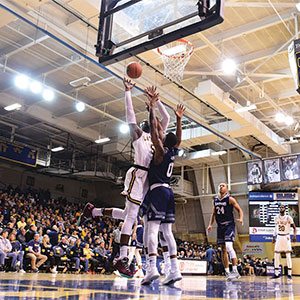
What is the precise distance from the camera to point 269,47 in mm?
11000

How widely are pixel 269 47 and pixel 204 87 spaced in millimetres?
2130

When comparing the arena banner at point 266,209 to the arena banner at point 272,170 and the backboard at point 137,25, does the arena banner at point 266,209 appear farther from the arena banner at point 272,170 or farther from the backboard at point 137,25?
the backboard at point 137,25

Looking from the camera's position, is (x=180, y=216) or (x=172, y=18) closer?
(x=172, y=18)

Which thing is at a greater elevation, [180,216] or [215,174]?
[215,174]

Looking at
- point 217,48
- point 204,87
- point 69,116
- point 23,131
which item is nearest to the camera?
point 217,48

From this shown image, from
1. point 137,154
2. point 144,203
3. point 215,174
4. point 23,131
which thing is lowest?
point 144,203

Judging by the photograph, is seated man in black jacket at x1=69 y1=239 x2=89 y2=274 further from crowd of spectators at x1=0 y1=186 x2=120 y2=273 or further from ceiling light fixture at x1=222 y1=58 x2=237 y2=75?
ceiling light fixture at x1=222 y1=58 x2=237 y2=75

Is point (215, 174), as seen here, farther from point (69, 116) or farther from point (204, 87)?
point (204, 87)

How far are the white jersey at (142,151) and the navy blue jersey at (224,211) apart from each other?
304 centimetres

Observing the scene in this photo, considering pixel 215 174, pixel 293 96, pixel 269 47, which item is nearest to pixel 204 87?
pixel 269 47

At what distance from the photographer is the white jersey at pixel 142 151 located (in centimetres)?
422

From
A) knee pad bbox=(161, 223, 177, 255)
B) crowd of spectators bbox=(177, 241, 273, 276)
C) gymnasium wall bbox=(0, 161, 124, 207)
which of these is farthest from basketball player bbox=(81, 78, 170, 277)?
gymnasium wall bbox=(0, 161, 124, 207)

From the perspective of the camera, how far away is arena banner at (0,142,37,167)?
698 inches

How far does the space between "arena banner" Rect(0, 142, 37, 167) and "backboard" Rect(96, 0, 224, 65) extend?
13374 millimetres
